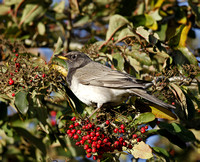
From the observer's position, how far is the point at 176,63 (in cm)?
413

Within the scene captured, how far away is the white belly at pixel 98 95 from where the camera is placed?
13.2 feet

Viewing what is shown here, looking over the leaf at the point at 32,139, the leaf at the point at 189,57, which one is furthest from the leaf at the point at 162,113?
the leaf at the point at 32,139

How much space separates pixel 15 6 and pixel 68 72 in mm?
2272

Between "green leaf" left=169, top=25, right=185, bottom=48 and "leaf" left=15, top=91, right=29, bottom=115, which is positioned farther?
"green leaf" left=169, top=25, right=185, bottom=48

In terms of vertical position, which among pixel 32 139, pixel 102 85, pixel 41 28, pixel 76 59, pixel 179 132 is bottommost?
pixel 32 139

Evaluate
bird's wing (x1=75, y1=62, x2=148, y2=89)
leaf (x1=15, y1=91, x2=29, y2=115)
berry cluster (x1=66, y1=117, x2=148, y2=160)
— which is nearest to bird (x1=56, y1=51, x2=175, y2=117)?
bird's wing (x1=75, y1=62, x2=148, y2=89)

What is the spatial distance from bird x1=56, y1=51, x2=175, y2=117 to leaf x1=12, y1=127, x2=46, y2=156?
1.21m

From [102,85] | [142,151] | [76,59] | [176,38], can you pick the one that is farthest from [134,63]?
[142,151]

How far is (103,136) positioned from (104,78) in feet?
4.33

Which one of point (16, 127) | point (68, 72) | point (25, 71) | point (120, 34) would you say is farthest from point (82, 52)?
point (16, 127)

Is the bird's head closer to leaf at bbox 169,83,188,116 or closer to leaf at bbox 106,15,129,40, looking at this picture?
leaf at bbox 106,15,129,40

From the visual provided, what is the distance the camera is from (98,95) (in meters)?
4.15

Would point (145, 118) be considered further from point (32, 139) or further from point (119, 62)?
point (32, 139)

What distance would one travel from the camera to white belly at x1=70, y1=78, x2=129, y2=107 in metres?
4.03
